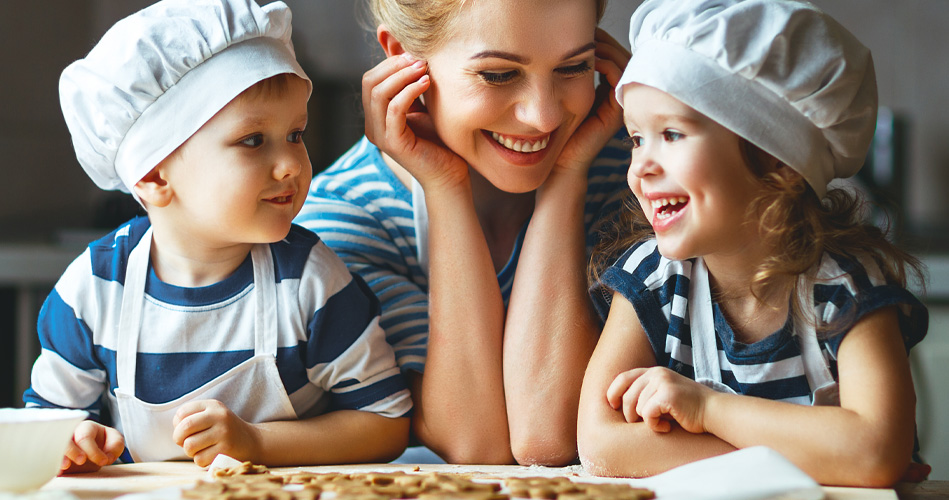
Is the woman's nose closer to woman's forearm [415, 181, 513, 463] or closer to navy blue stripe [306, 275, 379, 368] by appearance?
woman's forearm [415, 181, 513, 463]

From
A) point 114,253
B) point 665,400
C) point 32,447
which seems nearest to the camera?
point 32,447

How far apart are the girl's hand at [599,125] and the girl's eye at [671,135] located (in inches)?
10.5

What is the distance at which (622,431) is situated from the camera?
3.16 ft

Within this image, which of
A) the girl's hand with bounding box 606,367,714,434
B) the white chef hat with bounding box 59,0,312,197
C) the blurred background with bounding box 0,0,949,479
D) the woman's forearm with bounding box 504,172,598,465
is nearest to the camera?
the girl's hand with bounding box 606,367,714,434

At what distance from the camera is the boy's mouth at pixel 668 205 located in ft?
A: 3.15

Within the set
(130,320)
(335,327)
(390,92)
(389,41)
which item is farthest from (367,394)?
(389,41)

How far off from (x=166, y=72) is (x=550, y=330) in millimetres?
567

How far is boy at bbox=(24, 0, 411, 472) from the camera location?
1.04m

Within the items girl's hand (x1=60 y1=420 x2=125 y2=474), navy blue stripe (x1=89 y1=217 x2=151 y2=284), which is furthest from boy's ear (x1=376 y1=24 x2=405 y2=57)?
girl's hand (x1=60 y1=420 x2=125 y2=474)

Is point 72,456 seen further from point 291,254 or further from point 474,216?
point 474,216

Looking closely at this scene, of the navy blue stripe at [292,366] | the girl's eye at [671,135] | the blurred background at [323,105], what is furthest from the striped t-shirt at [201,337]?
the blurred background at [323,105]

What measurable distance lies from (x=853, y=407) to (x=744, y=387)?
13 centimetres

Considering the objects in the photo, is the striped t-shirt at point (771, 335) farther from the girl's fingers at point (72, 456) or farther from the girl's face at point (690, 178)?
the girl's fingers at point (72, 456)

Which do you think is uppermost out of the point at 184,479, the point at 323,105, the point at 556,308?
the point at 323,105
